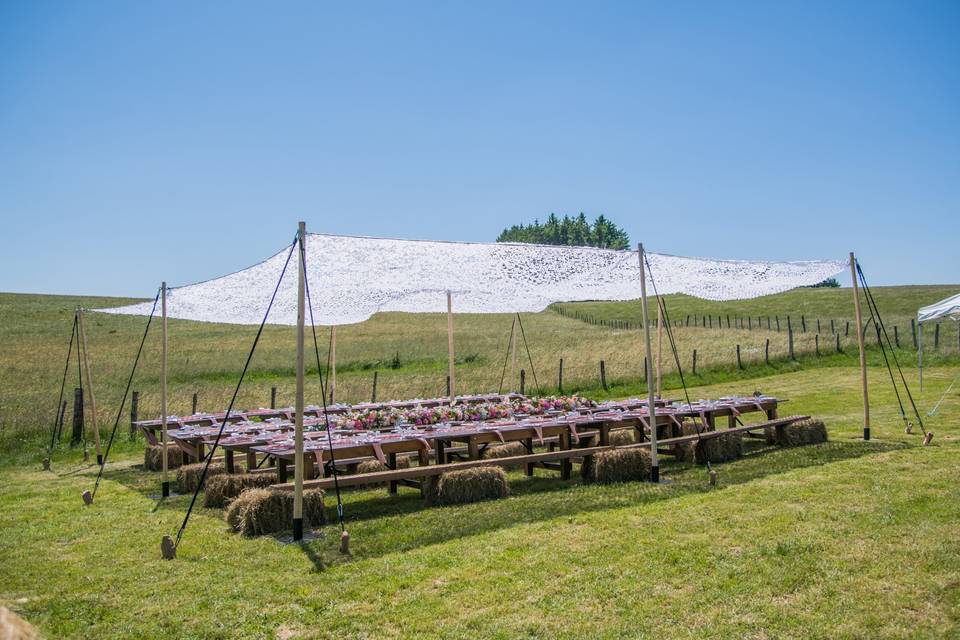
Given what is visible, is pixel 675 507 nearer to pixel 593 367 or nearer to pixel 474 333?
pixel 593 367

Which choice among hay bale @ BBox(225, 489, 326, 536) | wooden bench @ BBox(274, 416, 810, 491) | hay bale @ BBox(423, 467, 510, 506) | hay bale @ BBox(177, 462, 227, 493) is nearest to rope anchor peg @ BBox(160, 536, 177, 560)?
hay bale @ BBox(225, 489, 326, 536)

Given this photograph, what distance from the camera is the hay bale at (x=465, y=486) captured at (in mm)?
7668

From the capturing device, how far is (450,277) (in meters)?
9.84

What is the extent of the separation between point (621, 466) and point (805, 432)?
355cm

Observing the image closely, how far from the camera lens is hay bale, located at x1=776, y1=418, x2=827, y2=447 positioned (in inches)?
417

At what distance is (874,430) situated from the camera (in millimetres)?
11367

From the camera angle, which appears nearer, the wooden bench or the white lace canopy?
the wooden bench

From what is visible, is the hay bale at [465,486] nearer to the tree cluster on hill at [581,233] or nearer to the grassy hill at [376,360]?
the grassy hill at [376,360]

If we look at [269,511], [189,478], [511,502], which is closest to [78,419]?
[189,478]

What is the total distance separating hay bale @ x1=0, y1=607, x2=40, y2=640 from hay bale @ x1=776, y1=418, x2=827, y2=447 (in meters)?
10.6

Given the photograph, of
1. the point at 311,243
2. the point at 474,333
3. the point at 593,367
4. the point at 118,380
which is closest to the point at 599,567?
the point at 311,243

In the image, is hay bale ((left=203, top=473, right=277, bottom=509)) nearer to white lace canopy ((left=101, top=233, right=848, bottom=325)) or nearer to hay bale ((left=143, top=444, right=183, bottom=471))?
white lace canopy ((left=101, top=233, right=848, bottom=325))

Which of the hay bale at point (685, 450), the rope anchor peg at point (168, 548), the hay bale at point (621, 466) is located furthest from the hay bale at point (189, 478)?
the hay bale at point (685, 450)

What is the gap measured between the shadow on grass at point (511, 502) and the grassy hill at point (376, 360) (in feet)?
18.5
